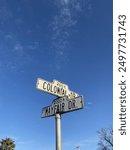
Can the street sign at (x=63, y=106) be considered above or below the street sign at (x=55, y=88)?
below

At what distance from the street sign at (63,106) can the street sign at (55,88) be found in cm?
16

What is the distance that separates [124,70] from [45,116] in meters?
1.86

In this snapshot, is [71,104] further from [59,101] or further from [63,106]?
[59,101]

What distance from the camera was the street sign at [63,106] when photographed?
21.5ft

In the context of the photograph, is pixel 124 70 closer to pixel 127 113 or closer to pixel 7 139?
pixel 127 113

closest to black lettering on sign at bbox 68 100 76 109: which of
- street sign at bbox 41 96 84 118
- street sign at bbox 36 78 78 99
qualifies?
street sign at bbox 41 96 84 118

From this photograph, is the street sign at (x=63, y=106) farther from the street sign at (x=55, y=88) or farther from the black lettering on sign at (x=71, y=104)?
the street sign at (x=55, y=88)

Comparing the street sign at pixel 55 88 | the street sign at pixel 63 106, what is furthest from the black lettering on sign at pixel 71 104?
the street sign at pixel 55 88

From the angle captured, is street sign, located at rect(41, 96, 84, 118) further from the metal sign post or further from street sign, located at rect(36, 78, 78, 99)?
street sign, located at rect(36, 78, 78, 99)

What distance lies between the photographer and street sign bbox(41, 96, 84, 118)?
6.55m

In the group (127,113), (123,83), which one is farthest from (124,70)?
(127,113)

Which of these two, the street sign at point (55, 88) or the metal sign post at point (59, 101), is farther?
the street sign at point (55, 88)

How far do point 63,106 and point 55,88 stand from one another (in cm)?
47

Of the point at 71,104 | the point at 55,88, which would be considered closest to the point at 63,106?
the point at 71,104
